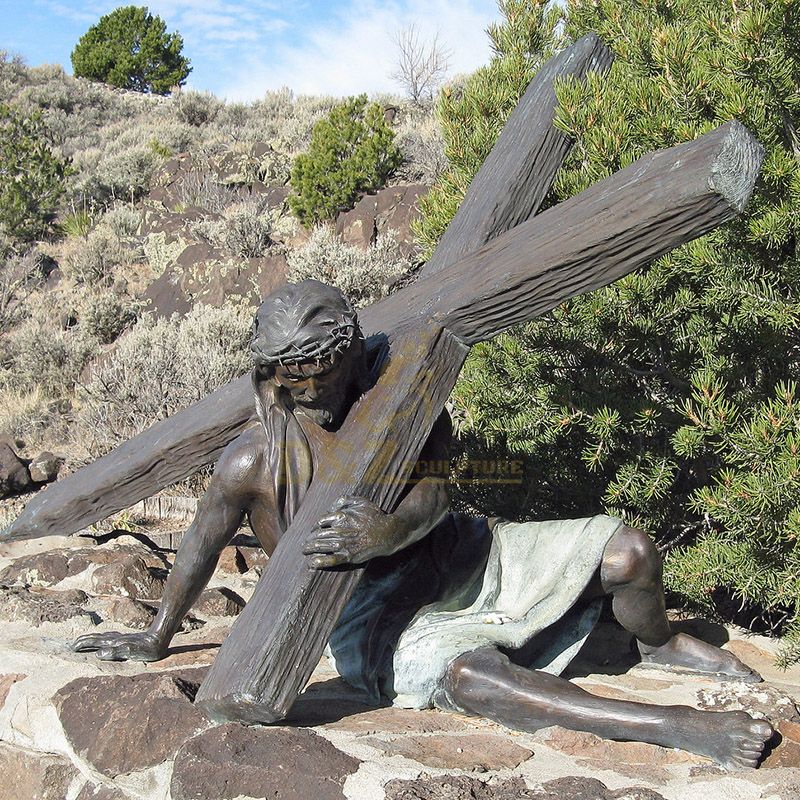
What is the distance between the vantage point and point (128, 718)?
284 centimetres

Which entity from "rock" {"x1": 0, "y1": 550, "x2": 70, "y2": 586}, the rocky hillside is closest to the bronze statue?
"rock" {"x1": 0, "y1": 550, "x2": 70, "y2": 586}

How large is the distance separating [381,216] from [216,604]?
8542 millimetres

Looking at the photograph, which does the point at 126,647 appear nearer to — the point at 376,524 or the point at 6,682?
the point at 6,682

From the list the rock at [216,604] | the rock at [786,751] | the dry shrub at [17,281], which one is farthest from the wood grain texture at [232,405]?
the dry shrub at [17,281]

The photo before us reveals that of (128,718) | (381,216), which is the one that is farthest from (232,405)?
(381,216)

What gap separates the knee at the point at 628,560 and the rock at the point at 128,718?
4.27 feet

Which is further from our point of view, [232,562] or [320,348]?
[232,562]

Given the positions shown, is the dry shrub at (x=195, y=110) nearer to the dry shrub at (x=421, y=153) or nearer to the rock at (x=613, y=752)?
the dry shrub at (x=421, y=153)

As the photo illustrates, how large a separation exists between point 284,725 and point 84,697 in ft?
2.13

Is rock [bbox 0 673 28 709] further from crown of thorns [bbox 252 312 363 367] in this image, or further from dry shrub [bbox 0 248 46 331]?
dry shrub [bbox 0 248 46 331]

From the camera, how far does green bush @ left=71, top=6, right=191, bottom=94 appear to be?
2484cm

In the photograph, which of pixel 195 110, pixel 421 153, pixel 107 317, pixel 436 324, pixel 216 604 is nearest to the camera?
pixel 436 324

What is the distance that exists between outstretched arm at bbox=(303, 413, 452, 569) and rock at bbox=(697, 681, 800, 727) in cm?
107

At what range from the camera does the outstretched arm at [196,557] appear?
10.0 feet
